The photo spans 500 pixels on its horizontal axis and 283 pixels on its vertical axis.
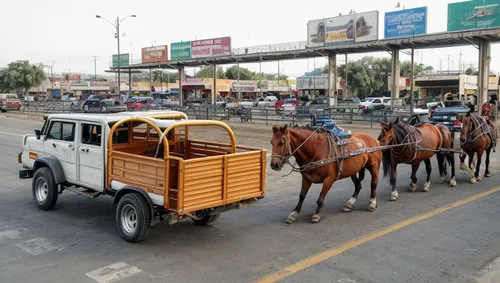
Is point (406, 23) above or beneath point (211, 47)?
beneath

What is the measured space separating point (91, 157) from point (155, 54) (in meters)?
59.4

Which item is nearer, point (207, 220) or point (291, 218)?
point (207, 220)

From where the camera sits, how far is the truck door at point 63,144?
8359mm

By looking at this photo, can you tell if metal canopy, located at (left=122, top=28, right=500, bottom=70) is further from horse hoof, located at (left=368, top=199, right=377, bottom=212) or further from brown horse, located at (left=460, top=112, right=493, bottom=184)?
horse hoof, located at (left=368, top=199, right=377, bottom=212)

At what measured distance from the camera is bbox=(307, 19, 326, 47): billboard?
152 ft

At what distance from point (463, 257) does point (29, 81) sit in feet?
322

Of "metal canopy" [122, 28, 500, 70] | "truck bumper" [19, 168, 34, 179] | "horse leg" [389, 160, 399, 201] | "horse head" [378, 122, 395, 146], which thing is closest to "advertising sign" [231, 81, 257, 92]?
"metal canopy" [122, 28, 500, 70]

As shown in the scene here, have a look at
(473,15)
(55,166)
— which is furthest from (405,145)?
(473,15)

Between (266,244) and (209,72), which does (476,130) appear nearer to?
(266,244)

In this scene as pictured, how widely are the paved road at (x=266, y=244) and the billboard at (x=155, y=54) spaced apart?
5536cm

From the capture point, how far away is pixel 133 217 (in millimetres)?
7125

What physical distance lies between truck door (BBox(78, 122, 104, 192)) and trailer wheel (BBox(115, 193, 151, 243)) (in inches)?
31.2

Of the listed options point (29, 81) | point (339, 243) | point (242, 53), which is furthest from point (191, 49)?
point (339, 243)

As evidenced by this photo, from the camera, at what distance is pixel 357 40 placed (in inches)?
1718
